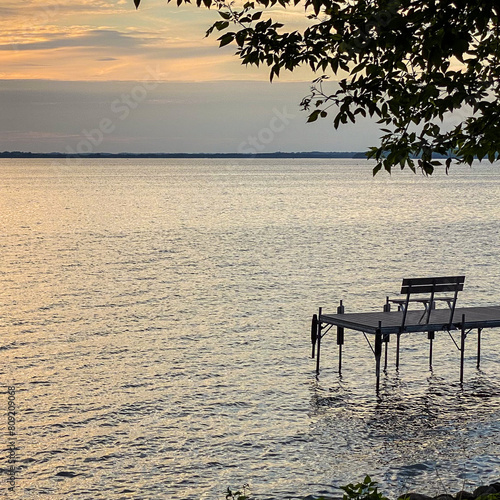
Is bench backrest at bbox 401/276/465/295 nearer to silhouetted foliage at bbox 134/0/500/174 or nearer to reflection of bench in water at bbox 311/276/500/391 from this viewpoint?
reflection of bench in water at bbox 311/276/500/391

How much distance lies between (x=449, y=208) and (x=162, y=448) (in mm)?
92985

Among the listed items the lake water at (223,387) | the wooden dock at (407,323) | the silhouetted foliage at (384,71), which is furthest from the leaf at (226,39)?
the wooden dock at (407,323)

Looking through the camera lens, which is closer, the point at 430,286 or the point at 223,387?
the point at 223,387

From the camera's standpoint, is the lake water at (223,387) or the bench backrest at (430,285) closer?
the lake water at (223,387)

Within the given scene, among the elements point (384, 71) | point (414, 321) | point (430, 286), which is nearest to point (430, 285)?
point (430, 286)

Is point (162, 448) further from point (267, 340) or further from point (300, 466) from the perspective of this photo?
point (267, 340)

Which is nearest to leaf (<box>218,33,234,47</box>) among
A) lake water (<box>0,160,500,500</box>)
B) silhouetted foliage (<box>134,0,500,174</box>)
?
silhouetted foliage (<box>134,0,500,174</box>)

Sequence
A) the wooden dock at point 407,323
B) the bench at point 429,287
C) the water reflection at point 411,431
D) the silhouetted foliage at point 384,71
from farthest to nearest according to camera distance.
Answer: the bench at point 429,287, the wooden dock at point 407,323, the water reflection at point 411,431, the silhouetted foliage at point 384,71

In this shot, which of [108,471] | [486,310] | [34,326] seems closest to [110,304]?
[34,326]

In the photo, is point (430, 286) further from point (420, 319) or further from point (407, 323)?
point (407, 323)

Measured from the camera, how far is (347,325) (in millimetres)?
19156

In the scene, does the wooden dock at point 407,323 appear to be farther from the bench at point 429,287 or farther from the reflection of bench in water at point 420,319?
the bench at point 429,287

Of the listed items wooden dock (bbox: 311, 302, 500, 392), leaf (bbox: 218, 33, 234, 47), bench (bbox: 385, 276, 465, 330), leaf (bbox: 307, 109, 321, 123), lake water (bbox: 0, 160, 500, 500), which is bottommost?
lake water (bbox: 0, 160, 500, 500)

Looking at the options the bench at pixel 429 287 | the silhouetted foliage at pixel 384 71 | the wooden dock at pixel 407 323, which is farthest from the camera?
the bench at pixel 429 287
